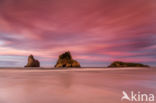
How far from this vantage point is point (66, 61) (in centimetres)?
4159

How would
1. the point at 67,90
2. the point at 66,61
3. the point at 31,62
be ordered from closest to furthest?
the point at 67,90, the point at 31,62, the point at 66,61

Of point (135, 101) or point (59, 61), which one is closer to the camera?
point (135, 101)

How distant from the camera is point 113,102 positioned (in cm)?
293

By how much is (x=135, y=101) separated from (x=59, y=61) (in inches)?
1597

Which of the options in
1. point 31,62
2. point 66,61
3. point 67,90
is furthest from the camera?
point 66,61

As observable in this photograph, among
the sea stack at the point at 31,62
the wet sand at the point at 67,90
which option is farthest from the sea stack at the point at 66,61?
the wet sand at the point at 67,90

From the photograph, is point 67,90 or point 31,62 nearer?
point 67,90

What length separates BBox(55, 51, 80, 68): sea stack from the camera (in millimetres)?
41031

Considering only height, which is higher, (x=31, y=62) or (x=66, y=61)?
(x=66, y=61)

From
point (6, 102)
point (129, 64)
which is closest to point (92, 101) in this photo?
point (6, 102)

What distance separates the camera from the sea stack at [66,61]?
135 feet

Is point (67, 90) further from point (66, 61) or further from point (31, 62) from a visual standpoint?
point (31, 62)

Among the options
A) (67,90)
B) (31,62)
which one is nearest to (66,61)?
(31,62)

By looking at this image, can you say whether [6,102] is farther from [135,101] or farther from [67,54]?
[67,54]
